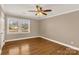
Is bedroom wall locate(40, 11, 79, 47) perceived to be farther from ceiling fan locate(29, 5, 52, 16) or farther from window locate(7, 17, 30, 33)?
window locate(7, 17, 30, 33)

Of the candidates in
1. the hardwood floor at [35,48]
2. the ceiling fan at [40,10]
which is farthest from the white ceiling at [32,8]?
the hardwood floor at [35,48]

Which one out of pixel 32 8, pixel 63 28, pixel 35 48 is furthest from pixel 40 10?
pixel 35 48

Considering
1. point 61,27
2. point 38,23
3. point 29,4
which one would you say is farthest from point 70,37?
point 29,4

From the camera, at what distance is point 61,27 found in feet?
5.78

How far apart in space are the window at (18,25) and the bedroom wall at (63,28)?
0.87 ft

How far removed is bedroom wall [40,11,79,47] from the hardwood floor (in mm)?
117

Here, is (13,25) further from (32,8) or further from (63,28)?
(63,28)

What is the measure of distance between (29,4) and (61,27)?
67cm

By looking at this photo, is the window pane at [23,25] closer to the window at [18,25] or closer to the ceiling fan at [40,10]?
the window at [18,25]

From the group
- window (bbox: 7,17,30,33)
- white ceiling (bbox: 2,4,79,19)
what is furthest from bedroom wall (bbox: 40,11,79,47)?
window (bbox: 7,17,30,33)

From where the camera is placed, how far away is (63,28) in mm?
1745

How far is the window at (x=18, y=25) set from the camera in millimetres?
1702

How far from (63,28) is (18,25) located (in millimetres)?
773
